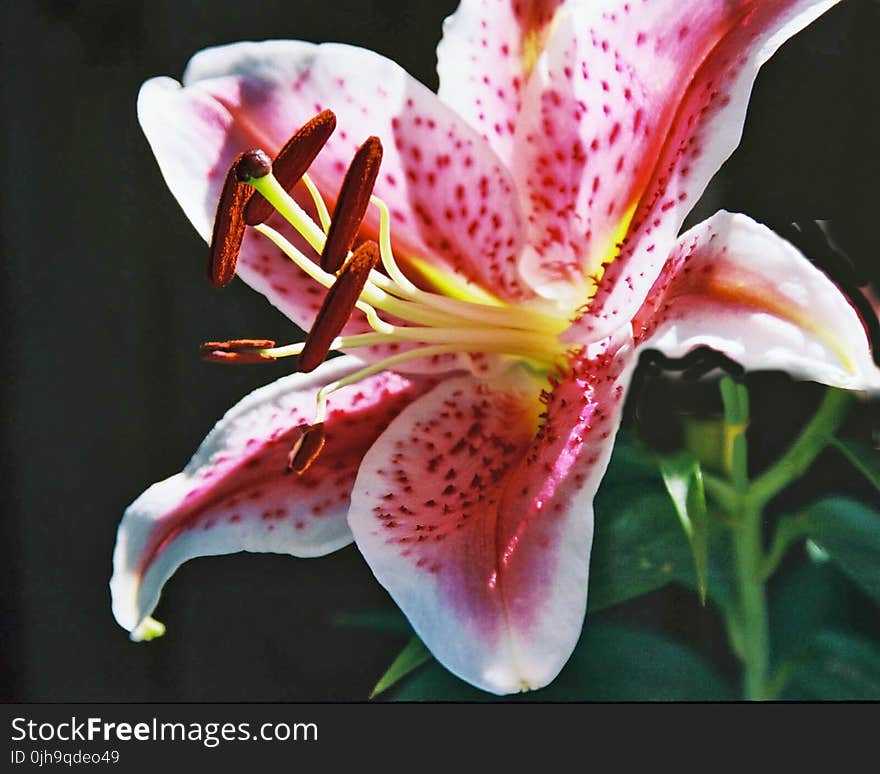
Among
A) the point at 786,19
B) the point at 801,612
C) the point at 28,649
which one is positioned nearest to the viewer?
the point at 786,19

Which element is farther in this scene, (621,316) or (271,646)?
(271,646)

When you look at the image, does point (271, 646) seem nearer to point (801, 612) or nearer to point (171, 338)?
point (171, 338)

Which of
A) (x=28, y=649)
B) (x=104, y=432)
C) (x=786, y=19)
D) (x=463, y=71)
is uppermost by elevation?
(x=786, y=19)

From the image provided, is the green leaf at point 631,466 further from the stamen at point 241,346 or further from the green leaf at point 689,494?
the stamen at point 241,346

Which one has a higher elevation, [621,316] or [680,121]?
[680,121]

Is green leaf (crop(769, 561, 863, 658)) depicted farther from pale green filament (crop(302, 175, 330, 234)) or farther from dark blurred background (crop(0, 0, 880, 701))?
pale green filament (crop(302, 175, 330, 234))

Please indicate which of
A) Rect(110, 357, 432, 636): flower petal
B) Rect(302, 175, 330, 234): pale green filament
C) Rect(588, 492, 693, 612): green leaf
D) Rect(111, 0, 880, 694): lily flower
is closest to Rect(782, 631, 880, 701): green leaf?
Rect(588, 492, 693, 612): green leaf

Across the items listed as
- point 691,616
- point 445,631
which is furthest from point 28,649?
point 691,616
